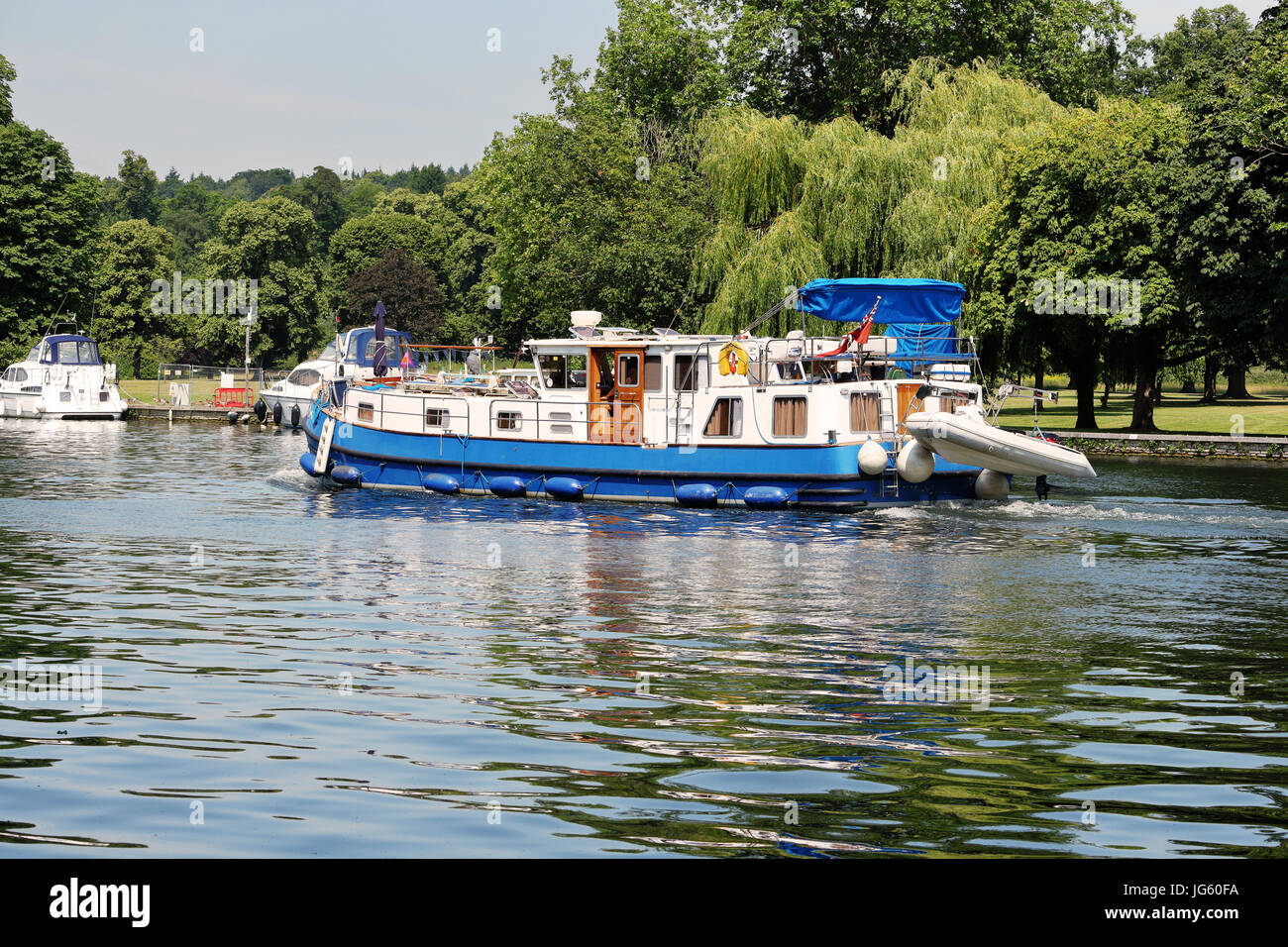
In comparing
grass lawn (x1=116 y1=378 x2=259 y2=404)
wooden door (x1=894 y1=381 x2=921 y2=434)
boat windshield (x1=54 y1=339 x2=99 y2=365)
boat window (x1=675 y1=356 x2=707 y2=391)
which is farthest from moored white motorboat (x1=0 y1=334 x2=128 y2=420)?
wooden door (x1=894 y1=381 x2=921 y2=434)

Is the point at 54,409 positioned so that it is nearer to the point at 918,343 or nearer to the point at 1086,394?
the point at 1086,394

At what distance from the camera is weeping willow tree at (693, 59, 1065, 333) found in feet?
177

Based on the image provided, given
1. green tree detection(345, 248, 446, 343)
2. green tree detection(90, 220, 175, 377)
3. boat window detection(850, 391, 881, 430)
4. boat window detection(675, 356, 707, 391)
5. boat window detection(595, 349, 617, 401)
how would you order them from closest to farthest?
boat window detection(850, 391, 881, 430), boat window detection(675, 356, 707, 391), boat window detection(595, 349, 617, 401), green tree detection(345, 248, 446, 343), green tree detection(90, 220, 175, 377)

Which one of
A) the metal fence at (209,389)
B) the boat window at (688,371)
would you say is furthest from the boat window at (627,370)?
the metal fence at (209,389)

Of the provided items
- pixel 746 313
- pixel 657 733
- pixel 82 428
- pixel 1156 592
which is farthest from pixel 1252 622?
pixel 82 428

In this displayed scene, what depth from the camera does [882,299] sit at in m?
36.7

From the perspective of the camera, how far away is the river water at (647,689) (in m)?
9.77

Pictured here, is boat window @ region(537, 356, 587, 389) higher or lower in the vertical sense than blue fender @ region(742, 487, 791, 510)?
higher

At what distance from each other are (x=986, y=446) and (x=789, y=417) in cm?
518

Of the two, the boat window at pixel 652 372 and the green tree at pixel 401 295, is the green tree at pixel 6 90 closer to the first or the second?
the green tree at pixel 401 295

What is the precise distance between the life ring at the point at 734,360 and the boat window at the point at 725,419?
103 cm

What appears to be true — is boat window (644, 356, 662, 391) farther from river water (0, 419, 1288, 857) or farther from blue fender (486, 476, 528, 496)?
river water (0, 419, 1288, 857)

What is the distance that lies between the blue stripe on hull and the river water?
147 inches

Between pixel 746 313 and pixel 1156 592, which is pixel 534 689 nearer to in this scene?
pixel 1156 592
